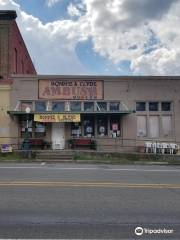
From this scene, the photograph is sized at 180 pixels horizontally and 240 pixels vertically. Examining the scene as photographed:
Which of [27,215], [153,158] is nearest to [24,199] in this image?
[27,215]

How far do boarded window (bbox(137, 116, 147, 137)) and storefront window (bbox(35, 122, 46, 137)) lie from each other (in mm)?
6834

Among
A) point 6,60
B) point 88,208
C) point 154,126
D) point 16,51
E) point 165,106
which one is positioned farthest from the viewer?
point 16,51

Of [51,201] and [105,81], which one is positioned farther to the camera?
[105,81]

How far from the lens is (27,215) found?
7.54 metres

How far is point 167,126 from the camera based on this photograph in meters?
30.0

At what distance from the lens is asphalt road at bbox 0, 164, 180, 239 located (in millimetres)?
6484

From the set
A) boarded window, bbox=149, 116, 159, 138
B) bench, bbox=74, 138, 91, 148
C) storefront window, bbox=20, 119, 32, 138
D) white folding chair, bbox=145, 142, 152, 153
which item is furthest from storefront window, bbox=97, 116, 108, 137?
storefront window, bbox=20, 119, 32, 138

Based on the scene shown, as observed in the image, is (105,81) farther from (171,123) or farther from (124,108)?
(171,123)

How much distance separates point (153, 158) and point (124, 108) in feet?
17.6

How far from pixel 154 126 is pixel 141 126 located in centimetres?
98

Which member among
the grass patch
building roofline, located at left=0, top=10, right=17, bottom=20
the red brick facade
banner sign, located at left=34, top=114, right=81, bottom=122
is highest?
building roofline, located at left=0, top=10, right=17, bottom=20

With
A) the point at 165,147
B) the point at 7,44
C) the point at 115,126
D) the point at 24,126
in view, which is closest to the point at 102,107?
the point at 115,126

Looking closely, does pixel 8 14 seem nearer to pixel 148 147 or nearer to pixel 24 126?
pixel 24 126

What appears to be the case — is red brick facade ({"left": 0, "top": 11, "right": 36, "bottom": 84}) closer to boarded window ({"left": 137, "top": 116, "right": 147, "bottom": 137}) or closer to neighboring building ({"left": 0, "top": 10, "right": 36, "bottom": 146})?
neighboring building ({"left": 0, "top": 10, "right": 36, "bottom": 146})
